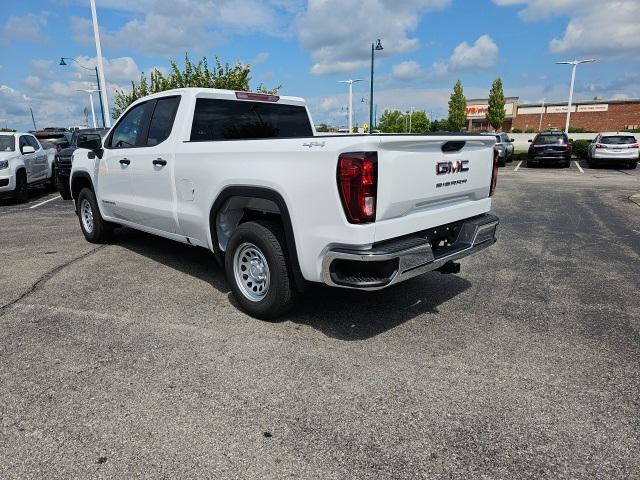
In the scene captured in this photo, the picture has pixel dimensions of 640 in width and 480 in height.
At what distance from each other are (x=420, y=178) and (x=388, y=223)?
17.4 inches

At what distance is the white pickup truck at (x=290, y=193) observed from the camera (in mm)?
3262

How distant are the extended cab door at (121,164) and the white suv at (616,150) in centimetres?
2160

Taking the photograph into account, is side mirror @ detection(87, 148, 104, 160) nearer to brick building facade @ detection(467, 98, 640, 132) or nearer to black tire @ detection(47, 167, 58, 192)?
black tire @ detection(47, 167, 58, 192)

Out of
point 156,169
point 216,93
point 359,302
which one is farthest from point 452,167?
point 156,169

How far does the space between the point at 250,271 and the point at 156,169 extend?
1677 mm

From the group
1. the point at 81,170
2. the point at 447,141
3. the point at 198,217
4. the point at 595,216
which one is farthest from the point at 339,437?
the point at 595,216

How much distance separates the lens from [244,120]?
5.25 meters

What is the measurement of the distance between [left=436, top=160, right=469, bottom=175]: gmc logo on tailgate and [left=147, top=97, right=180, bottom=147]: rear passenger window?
9.12 feet

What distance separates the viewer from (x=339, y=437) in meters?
2.63

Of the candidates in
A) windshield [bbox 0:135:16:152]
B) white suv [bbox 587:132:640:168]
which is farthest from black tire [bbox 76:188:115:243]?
white suv [bbox 587:132:640:168]

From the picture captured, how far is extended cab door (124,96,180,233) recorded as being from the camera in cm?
489

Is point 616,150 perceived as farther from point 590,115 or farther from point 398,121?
point 398,121

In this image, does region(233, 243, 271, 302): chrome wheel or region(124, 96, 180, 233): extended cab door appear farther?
region(124, 96, 180, 233): extended cab door

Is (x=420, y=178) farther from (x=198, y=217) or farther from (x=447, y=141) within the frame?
(x=198, y=217)
